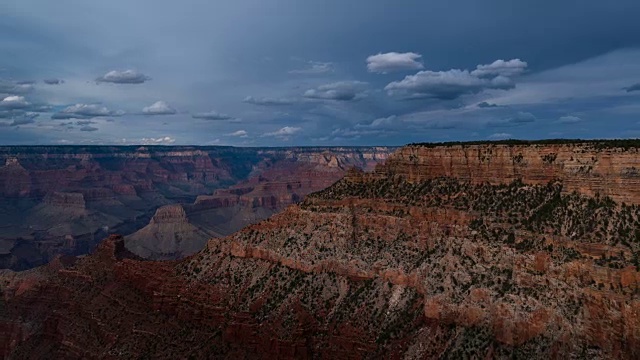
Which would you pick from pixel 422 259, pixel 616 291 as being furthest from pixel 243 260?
pixel 616 291

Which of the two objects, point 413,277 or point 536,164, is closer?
point 536,164

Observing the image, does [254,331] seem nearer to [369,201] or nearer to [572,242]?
[369,201]

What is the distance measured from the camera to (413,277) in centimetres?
6625

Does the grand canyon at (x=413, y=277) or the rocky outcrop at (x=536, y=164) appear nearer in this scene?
the grand canyon at (x=413, y=277)

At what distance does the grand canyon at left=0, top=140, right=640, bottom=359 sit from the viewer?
52781mm

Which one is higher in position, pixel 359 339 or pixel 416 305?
pixel 416 305

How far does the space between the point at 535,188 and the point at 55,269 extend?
99917mm

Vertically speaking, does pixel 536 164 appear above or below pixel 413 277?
above

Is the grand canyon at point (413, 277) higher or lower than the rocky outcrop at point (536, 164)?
lower

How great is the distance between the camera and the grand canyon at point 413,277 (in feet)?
173

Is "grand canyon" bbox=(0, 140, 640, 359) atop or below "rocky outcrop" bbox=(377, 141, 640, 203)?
below

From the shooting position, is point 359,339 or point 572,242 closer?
point 572,242

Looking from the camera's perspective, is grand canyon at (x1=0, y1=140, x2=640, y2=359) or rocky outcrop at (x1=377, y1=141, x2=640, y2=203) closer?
grand canyon at (x1=0, y1=140, x2=640, y2=359)

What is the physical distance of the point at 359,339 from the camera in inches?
2542
